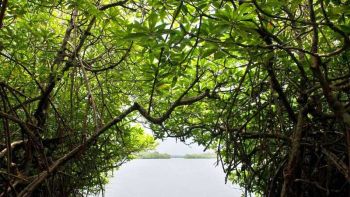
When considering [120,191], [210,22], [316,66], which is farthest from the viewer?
[120,191]

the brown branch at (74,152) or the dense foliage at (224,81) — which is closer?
the dense foliage at (224,81)

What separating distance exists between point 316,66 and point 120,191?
796 cm

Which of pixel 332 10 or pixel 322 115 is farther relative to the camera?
pixel 322 115

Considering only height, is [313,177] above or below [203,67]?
below

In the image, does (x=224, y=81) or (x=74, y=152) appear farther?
(x=224, y=81)

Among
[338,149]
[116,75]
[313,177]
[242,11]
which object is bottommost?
[313,177]

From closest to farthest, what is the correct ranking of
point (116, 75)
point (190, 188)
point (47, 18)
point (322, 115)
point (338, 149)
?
point (322, 115) < point (338, 149) < point (47, 18) < point (116, 75) < point (190, 188)

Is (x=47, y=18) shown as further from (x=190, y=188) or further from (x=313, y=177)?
(x=190, y=188)

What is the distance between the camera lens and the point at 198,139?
291cm

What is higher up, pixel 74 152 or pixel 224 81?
pixel 224 81

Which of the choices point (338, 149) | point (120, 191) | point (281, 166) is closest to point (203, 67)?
point (281, 166)

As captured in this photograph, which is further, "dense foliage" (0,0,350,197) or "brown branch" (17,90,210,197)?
"brown branch" (17,90,210,197)

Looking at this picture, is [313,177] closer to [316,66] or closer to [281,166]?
[281,166]

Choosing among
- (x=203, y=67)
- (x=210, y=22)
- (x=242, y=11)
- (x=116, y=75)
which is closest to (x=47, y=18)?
(x=116, y=75)
